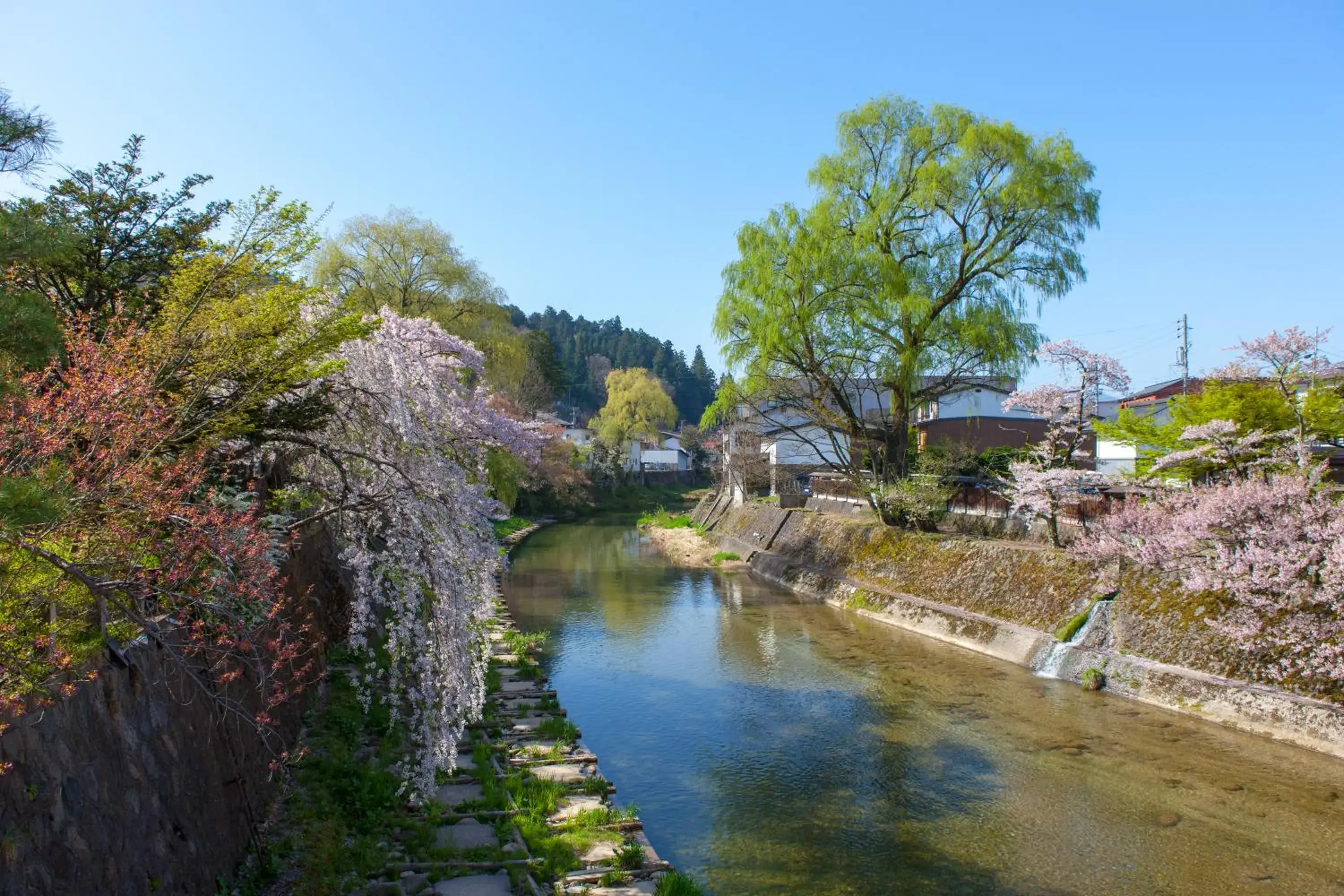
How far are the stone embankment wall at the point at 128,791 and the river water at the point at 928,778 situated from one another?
4.12 meters

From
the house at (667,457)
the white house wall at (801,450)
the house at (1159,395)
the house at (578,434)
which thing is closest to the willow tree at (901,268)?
the house at (1159,395)

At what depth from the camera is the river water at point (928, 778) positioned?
7316mm

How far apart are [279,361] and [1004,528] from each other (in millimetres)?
16356

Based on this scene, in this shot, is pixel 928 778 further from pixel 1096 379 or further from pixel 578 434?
pixel 578 434

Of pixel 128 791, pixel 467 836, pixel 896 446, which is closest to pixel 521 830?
pixel 467 836

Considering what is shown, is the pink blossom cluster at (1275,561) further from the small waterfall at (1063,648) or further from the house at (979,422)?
the house at (979,422)

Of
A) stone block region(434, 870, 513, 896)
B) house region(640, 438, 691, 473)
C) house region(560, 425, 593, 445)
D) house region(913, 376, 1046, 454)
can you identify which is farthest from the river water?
house region(640, 438, 691, 473)

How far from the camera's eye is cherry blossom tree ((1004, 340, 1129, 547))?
15.1 m

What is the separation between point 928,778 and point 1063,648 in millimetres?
5472

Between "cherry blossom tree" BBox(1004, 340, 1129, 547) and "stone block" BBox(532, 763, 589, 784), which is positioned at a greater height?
"cherry blossom tree" BBox(1004, 340, 1129, 547)

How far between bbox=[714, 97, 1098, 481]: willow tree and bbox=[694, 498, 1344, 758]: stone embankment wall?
9.83 feet

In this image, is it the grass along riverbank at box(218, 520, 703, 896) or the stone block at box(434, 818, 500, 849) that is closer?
the grass along riverbank at box(218, 520, 703, 896)

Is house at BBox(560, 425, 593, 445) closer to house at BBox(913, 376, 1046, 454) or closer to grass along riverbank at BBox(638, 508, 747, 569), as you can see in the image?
grass along riverbank at BBox(638, 508, 747, 569)

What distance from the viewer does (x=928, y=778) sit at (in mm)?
9438
